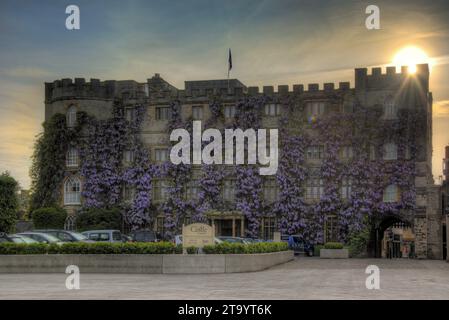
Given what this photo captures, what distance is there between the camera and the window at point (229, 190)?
64938 millimetres

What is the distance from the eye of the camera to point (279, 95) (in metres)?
65.2

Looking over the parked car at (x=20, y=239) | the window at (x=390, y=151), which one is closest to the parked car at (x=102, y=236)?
the parked car at (x=20, y=239)

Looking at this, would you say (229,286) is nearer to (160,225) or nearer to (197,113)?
(160,225)

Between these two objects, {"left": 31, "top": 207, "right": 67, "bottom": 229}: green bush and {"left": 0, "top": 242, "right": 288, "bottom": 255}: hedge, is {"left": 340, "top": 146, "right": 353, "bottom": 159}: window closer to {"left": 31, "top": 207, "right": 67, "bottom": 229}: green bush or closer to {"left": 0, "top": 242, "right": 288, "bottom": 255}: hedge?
{"left": 31, "top": 207, "right": 67, "bottom": 229}: green bush

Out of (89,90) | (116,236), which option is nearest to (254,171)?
(89,90)

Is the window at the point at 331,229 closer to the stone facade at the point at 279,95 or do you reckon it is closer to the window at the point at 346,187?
the window at the point at 346,187

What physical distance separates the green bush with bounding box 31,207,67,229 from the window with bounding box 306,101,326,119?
22076mm

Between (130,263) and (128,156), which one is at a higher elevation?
(128,156)

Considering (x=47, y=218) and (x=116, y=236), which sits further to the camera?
(x=47, y=218)

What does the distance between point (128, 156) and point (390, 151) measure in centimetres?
2182

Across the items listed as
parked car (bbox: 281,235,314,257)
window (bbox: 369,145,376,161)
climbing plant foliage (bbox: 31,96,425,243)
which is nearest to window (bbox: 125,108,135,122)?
climbing plant foliage (bbox: 31,96,425,243)

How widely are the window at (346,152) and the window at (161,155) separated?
1454 cm
